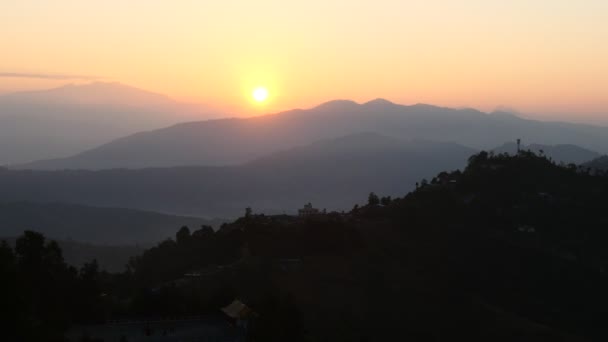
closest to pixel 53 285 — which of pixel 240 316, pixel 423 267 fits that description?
pixel 240 316

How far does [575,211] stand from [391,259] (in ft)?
64.3

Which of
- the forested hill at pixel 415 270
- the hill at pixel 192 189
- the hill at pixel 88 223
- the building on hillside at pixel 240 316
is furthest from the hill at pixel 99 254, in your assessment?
the hill at pixel 192 189

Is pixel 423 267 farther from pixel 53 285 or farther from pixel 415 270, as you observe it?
pixel 53 285

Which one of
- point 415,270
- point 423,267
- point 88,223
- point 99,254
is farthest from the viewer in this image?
point 88,223

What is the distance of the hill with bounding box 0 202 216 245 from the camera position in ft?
328

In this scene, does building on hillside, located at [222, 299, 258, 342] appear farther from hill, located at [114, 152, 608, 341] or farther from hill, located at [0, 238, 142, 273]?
hill, located at [0, 238, 142, 273]

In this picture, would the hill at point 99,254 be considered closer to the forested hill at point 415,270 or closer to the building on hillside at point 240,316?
the forested hill at point 415,270

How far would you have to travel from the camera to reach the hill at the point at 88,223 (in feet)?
328

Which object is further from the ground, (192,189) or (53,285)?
(192,189)

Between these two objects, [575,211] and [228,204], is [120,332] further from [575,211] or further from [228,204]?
[228,204]

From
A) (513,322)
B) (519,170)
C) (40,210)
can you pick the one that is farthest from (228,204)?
(513,322)

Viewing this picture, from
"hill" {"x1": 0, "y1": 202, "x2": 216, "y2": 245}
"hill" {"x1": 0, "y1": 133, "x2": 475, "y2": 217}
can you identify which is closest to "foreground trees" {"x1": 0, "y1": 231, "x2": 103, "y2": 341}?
"hill" {"x1": 0, "y1": 202, "x2": 216, "y2": 245}

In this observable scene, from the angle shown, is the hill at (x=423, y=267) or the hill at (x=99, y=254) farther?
the hill at (x=99, y=254)

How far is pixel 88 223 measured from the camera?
108 metres
